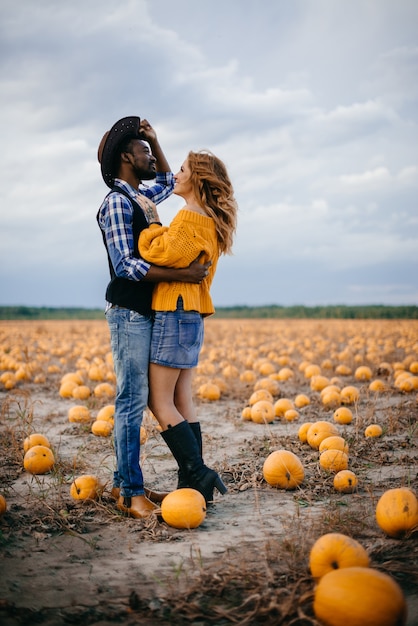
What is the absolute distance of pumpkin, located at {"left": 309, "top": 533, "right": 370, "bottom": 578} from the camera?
7.80 feet

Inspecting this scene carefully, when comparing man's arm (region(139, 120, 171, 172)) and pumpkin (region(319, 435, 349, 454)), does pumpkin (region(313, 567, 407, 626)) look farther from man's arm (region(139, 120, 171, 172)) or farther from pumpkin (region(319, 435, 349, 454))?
man's arm (region(139, 120, 171, 172))

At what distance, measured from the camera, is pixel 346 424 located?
20.0 feet

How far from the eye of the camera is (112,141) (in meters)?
3.60

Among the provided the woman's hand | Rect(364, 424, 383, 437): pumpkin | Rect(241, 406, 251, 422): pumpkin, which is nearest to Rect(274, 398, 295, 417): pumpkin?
Rect(241, 406, 251, 422): pumpkin

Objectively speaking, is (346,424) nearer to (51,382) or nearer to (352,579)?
(352,579)

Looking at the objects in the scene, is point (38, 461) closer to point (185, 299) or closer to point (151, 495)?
point (151, 495)

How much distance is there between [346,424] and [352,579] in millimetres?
4165

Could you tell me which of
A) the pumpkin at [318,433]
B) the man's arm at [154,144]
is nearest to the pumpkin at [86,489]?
the pumpkin at [318,433]

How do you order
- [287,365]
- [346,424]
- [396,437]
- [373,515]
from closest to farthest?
1. [373,515]
2. [396,437]
3. [346,424]
4. [287,365]

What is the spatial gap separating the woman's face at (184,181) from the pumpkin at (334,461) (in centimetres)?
243

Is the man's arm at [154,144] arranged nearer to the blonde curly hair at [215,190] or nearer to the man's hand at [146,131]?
the man's hand at [146,131]

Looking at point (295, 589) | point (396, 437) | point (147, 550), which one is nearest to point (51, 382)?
point (396, 437)

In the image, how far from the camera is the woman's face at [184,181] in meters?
3.59

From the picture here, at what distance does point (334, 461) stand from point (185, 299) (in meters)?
1.94
